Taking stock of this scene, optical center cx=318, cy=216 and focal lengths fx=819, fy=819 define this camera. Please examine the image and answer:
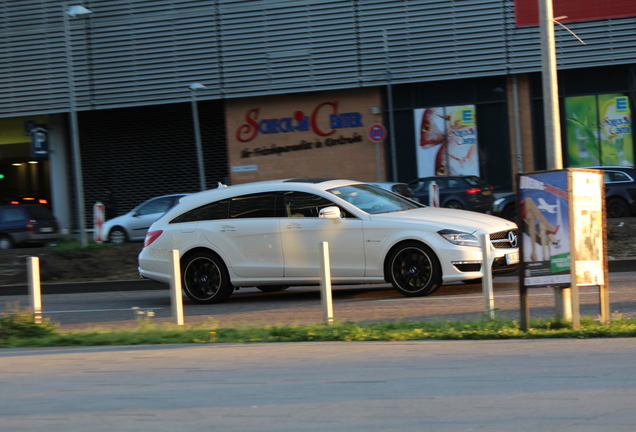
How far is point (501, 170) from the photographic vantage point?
26.9m

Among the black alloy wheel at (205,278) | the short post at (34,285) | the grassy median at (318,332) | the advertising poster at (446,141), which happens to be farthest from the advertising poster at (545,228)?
the advertising poster at (446,141)

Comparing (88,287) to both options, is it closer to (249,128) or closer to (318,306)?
(318,306)

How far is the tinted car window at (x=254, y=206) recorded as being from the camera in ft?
37.6

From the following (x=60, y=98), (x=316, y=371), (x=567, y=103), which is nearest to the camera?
(x=316, y=371)

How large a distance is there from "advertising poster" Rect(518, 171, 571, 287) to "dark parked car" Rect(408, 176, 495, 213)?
16956 millimetres

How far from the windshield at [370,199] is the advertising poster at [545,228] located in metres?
4.45

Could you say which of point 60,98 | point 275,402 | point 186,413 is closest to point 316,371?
point 275,402

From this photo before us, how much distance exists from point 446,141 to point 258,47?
7189 millimetres

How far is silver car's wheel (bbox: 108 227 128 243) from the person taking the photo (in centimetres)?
2434

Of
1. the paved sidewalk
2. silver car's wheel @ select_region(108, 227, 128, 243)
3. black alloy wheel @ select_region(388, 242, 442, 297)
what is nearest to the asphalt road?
black alloy wheel @ select_region(388, 242, 442, 297)

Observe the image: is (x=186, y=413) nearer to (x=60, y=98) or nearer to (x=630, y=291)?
(x=630, y=291)

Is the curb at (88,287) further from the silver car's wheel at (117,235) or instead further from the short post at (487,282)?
the silver car's wheel at (117,235)

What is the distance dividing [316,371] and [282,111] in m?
23.3

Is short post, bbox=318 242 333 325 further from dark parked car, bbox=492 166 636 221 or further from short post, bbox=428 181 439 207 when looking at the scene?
short post, bbox=428 181 439 207
